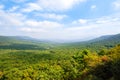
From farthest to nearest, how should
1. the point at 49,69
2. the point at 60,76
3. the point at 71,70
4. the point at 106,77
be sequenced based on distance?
1. the point at 49,69
2. the point at 60,76
3. the point at 71,70
4. the point at 106,77

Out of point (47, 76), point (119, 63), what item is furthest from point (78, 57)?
point (119, 63)

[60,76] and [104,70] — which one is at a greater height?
[104,70]

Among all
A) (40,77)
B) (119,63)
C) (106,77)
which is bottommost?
(40,77)

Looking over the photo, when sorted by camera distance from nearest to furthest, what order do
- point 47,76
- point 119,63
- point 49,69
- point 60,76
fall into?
point 119,63 < point 60,76 < point 47,76 < point 49,69

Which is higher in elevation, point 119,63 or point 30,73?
point 119,63

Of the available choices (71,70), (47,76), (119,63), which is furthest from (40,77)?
(119,63)

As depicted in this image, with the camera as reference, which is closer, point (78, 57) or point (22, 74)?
point (78, 57)

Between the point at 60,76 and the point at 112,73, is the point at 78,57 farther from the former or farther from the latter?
the point at 112,73

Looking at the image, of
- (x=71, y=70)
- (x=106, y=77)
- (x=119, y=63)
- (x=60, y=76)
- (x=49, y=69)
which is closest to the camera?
(x=119, y=63)

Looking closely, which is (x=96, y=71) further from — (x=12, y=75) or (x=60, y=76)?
(x=12, y=75)
